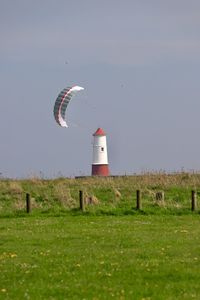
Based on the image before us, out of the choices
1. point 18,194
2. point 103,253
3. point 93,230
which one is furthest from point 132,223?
point 18,194

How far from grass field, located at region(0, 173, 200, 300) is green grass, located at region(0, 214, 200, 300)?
0.02 meters

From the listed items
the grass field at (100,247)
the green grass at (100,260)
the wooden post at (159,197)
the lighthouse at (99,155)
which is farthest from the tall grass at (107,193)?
the lighthouse at (99,155)

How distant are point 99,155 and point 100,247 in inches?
1856

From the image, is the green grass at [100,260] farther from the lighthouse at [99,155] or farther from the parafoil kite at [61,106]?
the lighthouse at [99,155]

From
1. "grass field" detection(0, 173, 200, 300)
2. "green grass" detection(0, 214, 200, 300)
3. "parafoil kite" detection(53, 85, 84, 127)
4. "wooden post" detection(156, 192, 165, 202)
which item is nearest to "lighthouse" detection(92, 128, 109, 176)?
"parafoil kite" detection(53, 85, 84, 127)

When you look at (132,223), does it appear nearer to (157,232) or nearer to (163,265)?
(157,232)

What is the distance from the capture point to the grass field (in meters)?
13.3

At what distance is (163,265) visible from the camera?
15.5 metres

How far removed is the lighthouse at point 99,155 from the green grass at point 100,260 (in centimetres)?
3878

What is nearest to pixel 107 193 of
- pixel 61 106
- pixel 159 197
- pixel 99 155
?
pixel 159 197

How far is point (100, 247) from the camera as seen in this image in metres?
19.0

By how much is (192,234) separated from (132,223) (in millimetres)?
4502

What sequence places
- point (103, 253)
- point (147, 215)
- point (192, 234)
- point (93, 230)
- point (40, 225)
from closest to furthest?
point (103, 253), point (192, 234), point (93, 230), point (40, 225), point (147, 215)

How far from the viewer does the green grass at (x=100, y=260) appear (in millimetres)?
13078
